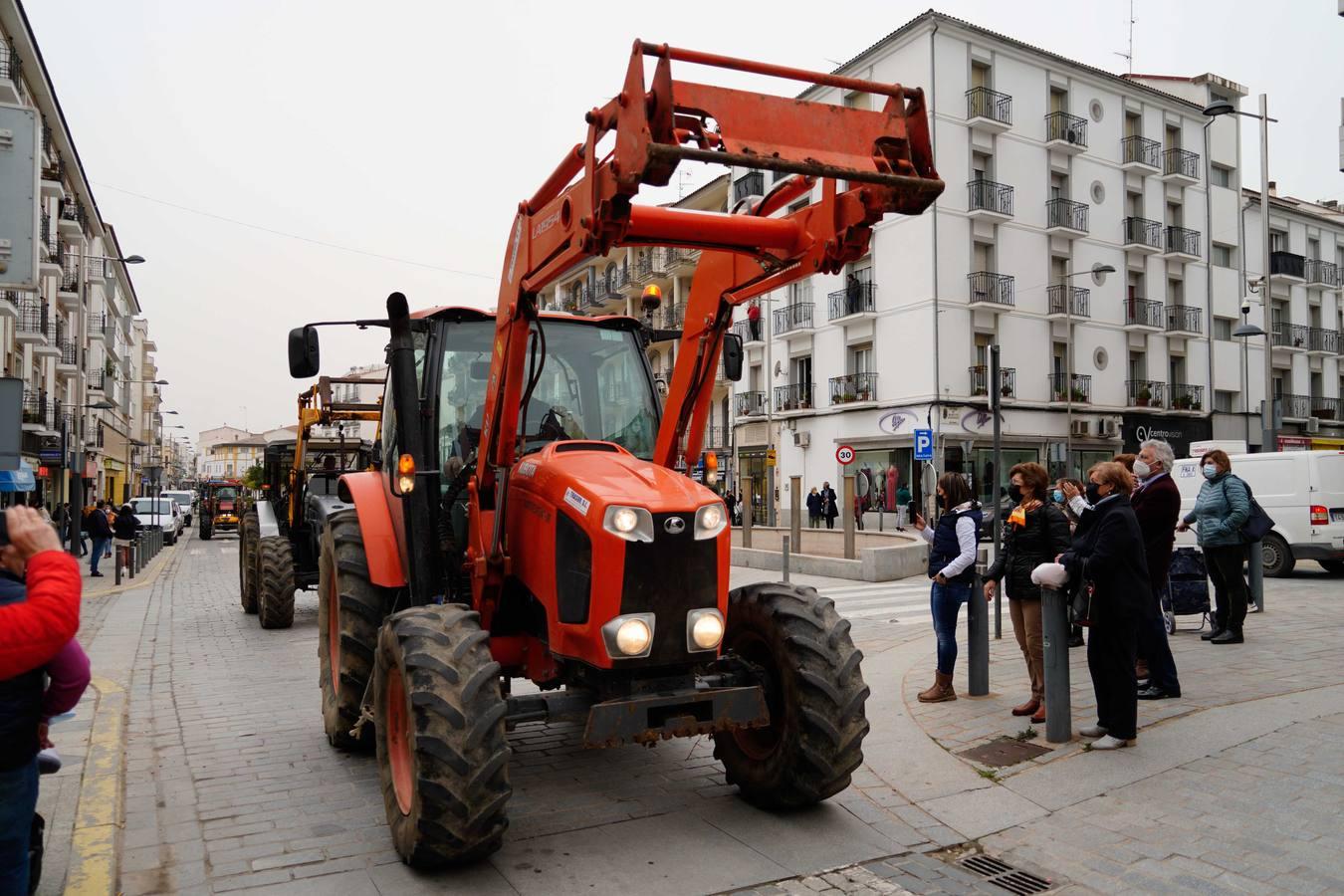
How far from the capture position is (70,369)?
46.0m

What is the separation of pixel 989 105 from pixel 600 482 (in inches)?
1325

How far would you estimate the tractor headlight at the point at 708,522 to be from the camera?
172 inches

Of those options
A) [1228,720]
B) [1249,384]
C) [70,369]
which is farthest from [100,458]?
[1228,720]

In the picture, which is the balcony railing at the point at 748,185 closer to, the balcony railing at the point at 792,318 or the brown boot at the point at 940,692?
the balcony railing at the point at 792,318

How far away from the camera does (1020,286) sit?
3494 centimetres

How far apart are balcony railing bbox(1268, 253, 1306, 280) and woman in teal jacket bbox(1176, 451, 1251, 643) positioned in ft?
134

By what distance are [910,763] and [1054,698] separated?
3.18ft

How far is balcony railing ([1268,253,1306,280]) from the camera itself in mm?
43438

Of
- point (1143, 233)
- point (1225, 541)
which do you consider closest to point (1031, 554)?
point (1225, 541)

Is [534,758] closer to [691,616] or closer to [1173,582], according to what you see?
[691,616]

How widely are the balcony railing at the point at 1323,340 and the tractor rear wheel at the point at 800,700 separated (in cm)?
4943

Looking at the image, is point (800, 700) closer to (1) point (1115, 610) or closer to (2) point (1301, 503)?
(1) point (1115, 610)

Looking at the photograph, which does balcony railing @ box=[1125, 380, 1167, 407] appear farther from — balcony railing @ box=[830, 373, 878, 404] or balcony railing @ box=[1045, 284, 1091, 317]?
balcony railing @ box=[830, 373, 878, 404]

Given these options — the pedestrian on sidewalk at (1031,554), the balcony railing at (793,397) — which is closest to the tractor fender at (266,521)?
the pedestrian on sidewalk at (1031,554)
